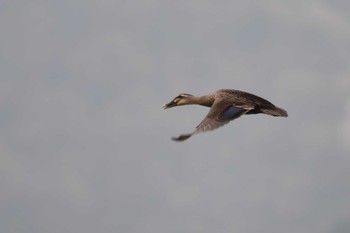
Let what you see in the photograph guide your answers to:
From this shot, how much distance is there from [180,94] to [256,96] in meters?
5.53

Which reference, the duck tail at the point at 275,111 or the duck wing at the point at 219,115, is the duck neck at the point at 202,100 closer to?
the duck wing at the point at 219,115


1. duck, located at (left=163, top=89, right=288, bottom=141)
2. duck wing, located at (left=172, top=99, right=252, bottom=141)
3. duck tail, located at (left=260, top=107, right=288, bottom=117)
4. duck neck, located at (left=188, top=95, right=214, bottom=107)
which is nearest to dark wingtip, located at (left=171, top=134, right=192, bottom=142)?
duck wing, located at (left=172, top=99, right=252, bottom=141)

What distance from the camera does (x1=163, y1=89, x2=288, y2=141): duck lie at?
29016mm

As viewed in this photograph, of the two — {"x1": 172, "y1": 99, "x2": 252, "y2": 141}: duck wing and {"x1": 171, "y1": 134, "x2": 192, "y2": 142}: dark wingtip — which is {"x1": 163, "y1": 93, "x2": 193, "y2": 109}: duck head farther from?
{"x1": 171, "y1": 134, "x2": 192, "y2": 142}: dark wingtip

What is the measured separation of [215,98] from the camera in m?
34.4

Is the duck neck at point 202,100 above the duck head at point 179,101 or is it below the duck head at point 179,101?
below

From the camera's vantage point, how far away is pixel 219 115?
29.9m

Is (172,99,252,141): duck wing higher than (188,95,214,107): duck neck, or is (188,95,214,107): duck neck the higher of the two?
(188,95,214,107): duck neck

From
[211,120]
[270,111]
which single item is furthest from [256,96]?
[211,120]

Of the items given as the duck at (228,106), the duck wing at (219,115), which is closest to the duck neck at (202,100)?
the duck at (228,106)

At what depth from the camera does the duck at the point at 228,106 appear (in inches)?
1142

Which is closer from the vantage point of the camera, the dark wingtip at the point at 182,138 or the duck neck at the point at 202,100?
the dark wingtip at the point at 182,138

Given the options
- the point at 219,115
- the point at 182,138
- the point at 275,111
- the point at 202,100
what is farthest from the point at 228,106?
the point at 182,138

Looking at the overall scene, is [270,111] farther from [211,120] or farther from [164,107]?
[164,107]
